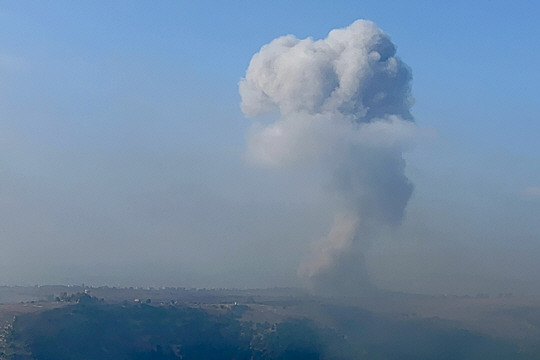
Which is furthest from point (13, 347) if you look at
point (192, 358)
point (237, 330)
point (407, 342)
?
point (407, 342)

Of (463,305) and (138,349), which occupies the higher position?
(463,305)

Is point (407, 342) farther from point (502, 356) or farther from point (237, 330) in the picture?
point (237, 330)

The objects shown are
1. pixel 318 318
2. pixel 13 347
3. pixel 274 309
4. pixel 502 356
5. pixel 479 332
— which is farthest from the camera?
pixel 274 309

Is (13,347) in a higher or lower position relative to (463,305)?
lower

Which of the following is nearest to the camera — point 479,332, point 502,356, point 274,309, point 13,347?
point 13,347

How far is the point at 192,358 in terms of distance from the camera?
281 feet

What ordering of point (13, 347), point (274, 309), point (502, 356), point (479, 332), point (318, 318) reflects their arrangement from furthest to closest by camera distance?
point (274, 309), point (318, 318), point (479, 332), point (502, 356), point (13, 347)

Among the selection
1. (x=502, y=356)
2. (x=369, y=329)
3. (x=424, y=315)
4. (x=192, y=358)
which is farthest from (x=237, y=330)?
(x=502, y=356)

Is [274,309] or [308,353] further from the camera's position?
[274,309]

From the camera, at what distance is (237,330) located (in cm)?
9500

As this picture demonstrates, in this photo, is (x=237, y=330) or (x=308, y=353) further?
(x=237, y=330)

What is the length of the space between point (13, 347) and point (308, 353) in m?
34.2

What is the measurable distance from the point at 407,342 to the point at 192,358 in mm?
26752

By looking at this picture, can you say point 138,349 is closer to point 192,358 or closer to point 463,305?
point 192,358
